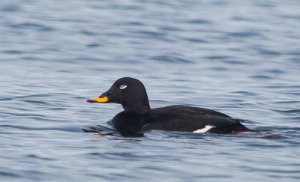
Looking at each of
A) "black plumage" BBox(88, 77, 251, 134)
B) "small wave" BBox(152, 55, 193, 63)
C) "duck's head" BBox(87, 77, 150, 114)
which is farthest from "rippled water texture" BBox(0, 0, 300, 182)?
"duck's head" BBox(87, 77, 150, 114)

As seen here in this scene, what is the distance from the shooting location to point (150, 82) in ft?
44.7

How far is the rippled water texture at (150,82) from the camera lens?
8.52m

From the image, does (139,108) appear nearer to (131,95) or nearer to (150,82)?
(131,95)

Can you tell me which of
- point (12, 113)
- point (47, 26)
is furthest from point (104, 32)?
point (12, 113)

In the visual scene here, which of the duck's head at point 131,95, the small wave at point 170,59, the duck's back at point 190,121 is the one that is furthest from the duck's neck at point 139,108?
the small wave at point 170,59

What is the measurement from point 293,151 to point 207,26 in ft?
34.3

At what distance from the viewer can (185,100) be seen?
12500mm

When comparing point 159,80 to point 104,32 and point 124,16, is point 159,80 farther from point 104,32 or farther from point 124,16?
point 124,16

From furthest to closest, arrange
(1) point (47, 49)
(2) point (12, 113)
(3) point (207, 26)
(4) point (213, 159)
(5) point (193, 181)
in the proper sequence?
(3) point (207, 26) → (1) point (47, 49) → (2) point (12, 113) → (4) point (213, 159) → (5) point (193, 181)

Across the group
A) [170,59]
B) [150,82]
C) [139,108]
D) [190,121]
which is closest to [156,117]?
[190,121]

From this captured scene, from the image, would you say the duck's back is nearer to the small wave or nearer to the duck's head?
the duck's head

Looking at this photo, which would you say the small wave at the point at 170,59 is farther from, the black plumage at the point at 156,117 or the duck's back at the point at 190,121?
the duck's back at the point at 190,121

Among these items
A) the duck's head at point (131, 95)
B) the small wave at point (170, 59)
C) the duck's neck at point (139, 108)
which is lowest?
the small wave at point (170, 59)

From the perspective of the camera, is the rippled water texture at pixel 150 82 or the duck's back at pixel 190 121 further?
the duck's back at pixel 190 121
